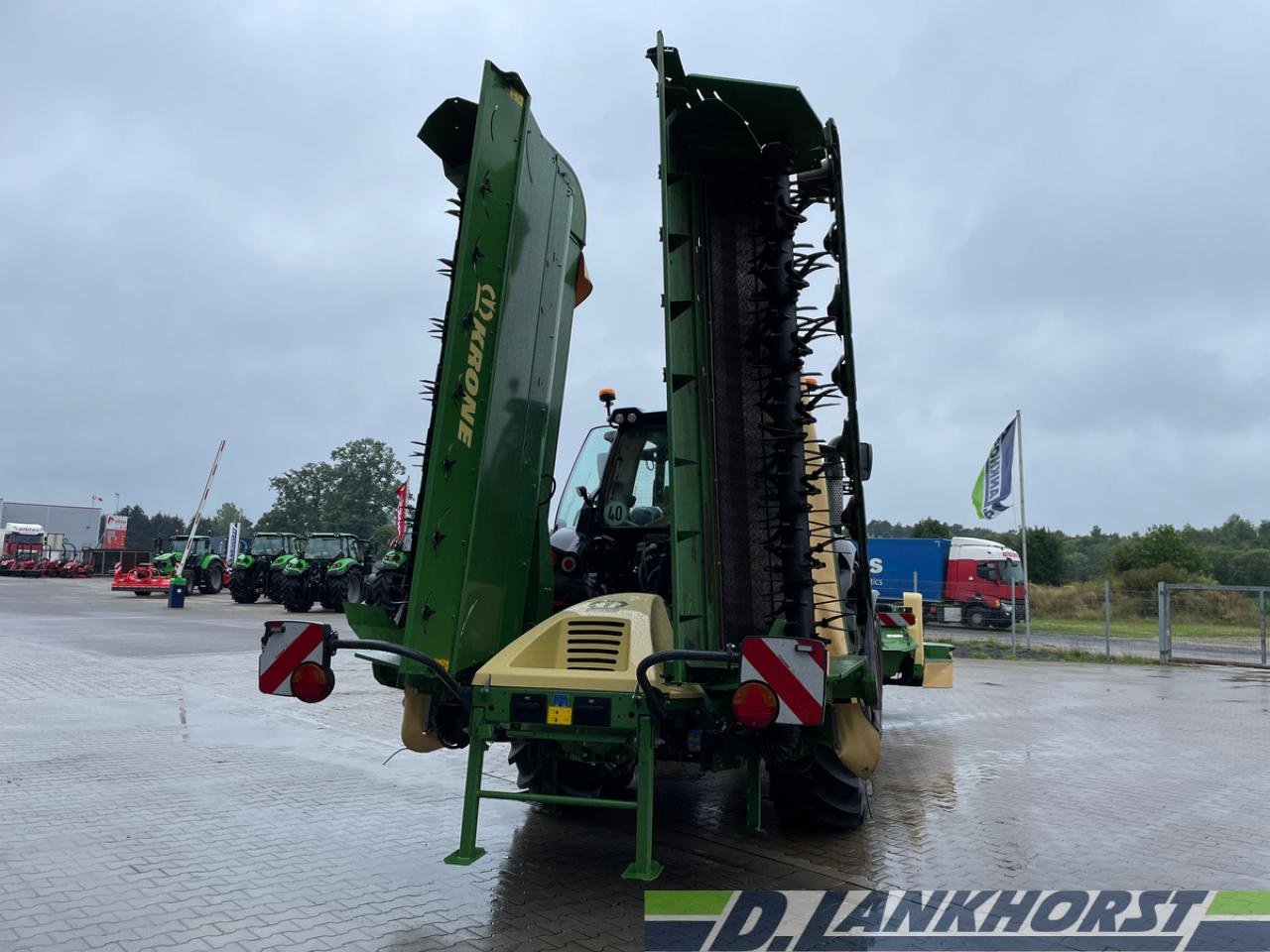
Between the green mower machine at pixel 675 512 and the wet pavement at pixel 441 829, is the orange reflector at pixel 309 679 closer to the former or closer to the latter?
the green mower machine at pixel 675 512

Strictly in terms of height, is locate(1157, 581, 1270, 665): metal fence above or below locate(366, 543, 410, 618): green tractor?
below

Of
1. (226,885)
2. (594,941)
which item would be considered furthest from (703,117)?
(226,885)

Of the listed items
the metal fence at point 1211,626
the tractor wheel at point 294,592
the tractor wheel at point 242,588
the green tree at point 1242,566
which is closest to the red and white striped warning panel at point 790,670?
the metal fence at point 1211,626

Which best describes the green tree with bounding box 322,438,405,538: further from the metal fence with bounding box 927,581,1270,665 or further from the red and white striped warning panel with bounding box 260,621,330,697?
the red and white striped warning panel with bounding box 260,621,330,697

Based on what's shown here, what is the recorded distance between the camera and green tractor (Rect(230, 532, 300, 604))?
29.1m

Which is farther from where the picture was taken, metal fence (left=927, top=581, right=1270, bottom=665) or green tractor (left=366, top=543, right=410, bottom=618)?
metal fence (left=927, top=581, right=1270, bottom=665)

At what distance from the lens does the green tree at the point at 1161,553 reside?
41.7m

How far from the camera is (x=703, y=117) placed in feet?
15.2

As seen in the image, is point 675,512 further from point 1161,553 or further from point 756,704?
point 1161,553

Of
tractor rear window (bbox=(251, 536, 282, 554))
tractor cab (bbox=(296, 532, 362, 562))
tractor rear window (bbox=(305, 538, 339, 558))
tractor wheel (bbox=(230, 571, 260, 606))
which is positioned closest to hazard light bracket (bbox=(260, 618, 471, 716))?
tractor cab (bbox=(296, 532, 362, 562))

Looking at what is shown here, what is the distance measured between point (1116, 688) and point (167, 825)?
44.3 feet

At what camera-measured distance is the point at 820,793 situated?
17.1 feet

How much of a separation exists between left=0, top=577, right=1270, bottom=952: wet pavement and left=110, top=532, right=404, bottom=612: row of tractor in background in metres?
11.4

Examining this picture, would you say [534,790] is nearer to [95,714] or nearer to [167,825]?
[167,825]
